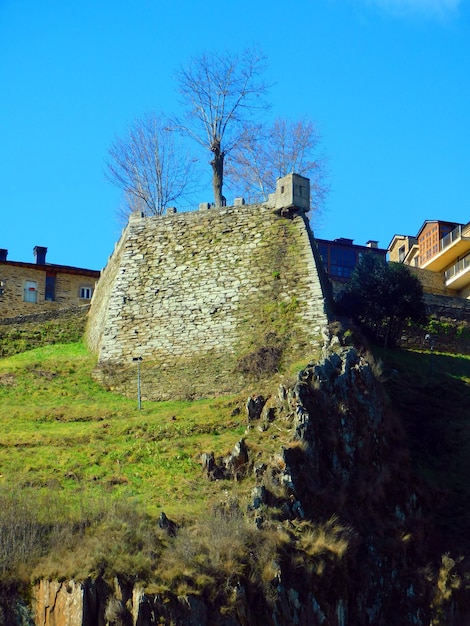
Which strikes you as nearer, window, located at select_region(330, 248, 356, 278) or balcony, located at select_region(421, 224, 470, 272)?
balcony, located at select_region(421, 224, 470, 272)

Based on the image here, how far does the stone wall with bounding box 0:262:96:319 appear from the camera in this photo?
5950cm

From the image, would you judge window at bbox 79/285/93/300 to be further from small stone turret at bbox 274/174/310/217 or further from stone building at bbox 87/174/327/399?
small stone turret at bbox 274/174/310/217

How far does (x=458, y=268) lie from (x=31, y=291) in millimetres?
22850

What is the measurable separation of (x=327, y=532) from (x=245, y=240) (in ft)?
51.9

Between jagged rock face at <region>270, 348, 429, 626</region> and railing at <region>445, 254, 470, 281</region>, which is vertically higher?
railing at <region>445, 254, 470, 281</region>

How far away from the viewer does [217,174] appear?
54.7 m

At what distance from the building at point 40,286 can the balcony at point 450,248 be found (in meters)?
19.4

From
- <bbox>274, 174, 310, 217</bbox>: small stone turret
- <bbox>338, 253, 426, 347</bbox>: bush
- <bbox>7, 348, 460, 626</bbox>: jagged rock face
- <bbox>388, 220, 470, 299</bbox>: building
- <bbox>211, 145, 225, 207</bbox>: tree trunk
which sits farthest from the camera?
<bbox>388, 220, 470, 299</bbox>: building

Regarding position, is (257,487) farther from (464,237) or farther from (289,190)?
(464,237)

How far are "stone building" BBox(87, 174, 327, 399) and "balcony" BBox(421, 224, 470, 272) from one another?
22317 millimetres

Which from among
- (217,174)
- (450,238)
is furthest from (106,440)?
(450,238)

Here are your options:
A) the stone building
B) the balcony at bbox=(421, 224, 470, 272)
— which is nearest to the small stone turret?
the stone building

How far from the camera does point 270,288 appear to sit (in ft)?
145

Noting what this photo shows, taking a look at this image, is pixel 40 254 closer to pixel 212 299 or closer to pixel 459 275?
pixel 459 275
